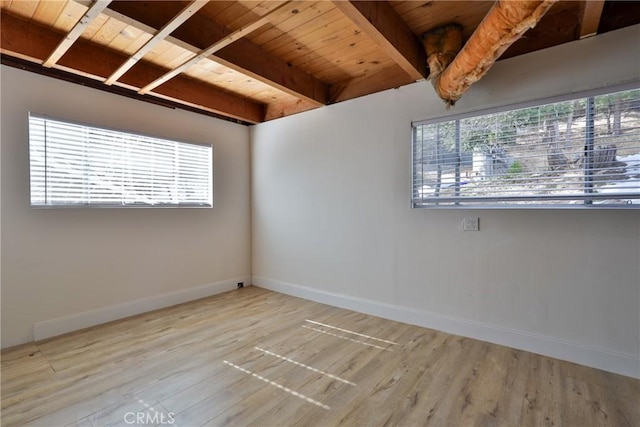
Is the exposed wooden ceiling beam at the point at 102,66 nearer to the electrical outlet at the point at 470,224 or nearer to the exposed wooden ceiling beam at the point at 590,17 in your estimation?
the electrical outlet at the point at 470,224

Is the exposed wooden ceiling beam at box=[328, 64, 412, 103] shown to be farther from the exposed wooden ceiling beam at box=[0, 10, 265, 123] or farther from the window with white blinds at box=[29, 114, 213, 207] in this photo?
the window with white blinds at box=[29, 114, 213, 207]

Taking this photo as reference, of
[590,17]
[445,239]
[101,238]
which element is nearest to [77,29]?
Result: [101,238]

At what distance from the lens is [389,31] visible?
2.15 m

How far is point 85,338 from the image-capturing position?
2646 millimetres

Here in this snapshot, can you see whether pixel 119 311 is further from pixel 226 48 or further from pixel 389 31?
pixel 389 31

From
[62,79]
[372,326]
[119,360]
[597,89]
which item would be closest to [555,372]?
[372,326]

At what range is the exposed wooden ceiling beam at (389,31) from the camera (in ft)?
6.15

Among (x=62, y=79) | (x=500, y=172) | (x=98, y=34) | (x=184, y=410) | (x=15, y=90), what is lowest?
(x=184, y=410)

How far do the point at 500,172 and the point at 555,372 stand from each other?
61.1 inches

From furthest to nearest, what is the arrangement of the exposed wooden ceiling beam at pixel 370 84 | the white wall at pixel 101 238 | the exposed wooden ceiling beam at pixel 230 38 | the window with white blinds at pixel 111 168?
the exposed wooden ceiling beam at pixel 370 84 → the window with white blinds at pixel 111 168 → the white wall at pixel 101 238 → the exposed wooden ceiling beam at pixel 230 38

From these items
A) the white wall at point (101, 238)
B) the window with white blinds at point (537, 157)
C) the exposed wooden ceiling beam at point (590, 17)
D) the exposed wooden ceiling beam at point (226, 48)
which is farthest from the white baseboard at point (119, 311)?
the exposed wooden ceiling beam at point (590, 17)

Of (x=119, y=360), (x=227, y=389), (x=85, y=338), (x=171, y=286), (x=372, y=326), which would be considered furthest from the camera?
(x=171, y=286)

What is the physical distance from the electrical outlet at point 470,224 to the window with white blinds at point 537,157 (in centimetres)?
15

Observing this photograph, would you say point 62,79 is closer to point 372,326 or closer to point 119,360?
point 119,360
